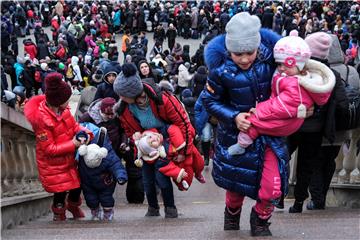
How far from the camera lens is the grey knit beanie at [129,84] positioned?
24.0ft

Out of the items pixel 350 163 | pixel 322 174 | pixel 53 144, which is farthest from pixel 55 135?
pixel 350 163

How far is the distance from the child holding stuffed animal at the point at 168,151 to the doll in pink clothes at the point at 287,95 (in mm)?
1699

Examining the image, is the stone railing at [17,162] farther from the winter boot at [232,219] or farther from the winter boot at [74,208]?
the winter boot at [232,219]

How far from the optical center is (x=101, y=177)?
26.4 ft

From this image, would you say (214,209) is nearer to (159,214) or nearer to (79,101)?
(159,214)

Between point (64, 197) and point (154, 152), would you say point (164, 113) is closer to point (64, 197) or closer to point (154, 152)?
point (154, 152)

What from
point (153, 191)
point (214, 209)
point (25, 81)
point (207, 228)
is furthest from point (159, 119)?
point (25, 81)

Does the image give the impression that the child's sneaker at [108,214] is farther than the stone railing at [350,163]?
No

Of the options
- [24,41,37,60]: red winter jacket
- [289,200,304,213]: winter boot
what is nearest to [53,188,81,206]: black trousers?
[289,200,304,213]: winter boot

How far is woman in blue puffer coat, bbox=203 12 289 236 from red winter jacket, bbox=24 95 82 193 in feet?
6.61

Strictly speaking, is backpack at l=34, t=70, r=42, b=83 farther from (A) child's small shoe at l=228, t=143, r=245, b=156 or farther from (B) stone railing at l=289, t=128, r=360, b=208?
(A) child's small shoe at l=228, t=143, r=245, b=156

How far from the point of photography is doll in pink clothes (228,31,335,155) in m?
5.84

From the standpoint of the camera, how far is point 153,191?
8172mm

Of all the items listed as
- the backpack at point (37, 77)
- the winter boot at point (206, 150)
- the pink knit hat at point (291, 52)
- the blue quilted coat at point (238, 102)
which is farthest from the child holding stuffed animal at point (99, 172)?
the backpack at point (37, 77)
